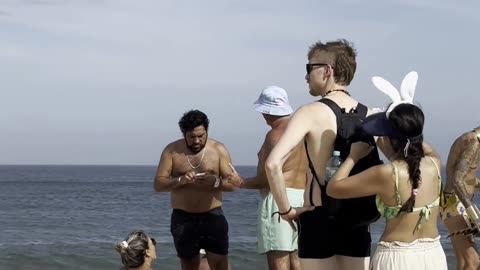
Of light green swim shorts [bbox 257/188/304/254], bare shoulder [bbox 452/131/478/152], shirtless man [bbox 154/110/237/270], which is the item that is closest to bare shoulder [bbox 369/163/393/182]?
bare shoulder [bbox 452/131/478/152]

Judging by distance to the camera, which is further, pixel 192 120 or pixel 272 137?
pixel 192 120

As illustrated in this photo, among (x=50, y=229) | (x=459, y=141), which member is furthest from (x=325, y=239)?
(x=50, y=229)

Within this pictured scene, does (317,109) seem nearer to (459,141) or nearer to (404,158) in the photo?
(404,158)

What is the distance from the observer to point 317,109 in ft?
15.2

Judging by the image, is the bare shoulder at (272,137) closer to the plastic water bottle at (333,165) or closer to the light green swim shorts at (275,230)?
the light green swim shorts at (275,230)

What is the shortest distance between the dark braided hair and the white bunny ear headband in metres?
0.15

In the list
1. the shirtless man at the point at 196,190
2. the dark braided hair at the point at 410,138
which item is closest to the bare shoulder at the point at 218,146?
the shirtless man at the point at 196,190

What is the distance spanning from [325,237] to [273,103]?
7.70 feet

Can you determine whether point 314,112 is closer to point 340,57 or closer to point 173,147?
point 340,57

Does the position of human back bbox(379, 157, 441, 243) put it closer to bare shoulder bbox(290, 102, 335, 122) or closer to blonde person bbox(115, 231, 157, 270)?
bare shoulder bbox(290, 102, 335, 122)

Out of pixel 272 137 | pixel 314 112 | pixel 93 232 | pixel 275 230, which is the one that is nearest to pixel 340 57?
pixel 314 112

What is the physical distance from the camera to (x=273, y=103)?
6.89 metres

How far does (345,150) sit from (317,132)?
0.64 ft

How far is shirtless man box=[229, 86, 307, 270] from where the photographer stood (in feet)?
22.6
